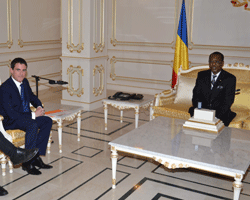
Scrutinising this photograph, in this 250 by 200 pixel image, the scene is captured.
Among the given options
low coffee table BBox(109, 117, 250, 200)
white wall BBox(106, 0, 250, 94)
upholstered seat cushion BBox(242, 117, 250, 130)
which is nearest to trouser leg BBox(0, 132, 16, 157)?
low coffee table BBox(109, 117, 250, 200)

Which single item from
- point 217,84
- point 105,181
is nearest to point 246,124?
point 217,84

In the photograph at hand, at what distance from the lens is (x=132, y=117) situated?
20.1ft

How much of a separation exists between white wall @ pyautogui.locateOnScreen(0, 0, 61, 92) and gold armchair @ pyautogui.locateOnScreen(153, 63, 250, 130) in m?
3.57

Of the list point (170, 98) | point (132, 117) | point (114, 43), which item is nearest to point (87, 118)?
point (132, 117)

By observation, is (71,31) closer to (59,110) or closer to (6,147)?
(59,110)

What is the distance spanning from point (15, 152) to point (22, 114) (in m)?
0.51

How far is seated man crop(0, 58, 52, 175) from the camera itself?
3.68m

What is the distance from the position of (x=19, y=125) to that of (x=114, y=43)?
5105 mm

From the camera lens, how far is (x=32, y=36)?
7914 mm

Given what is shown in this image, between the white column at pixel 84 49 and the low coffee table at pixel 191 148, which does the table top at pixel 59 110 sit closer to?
the low coffee table at pixel 191 148

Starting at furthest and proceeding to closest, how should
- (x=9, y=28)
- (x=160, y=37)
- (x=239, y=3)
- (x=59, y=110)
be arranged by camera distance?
(x=160, y=37)
(x=9, y=28)
(x=239, y=3)
(x=59, y=110)

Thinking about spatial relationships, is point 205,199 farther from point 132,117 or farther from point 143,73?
point 143,73

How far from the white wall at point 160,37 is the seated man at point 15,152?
4.94m

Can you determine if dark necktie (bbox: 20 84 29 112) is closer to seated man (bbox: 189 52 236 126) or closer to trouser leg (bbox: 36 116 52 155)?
trouser leg (bbox: 36 116 52 155)
